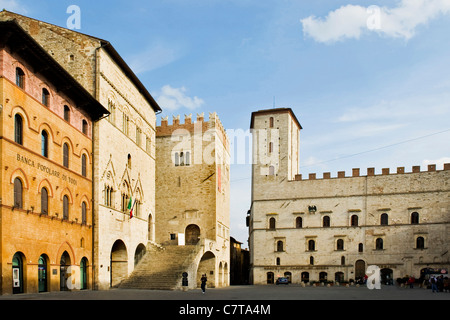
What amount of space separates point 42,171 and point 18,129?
2544 mm

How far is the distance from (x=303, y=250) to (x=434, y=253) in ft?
45.1

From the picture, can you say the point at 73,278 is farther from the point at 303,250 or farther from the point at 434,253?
the point at 434,253

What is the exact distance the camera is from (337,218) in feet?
183

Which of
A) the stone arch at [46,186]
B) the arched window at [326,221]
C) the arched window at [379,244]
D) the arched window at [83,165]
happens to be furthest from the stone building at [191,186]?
the stone arch at [46,186]

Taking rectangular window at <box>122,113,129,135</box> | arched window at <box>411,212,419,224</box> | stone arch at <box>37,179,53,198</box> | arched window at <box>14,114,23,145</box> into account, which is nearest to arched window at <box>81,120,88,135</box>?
rectangular window at <box>122,113,129,135</box>

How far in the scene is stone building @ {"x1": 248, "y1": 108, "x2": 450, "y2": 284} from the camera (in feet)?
172

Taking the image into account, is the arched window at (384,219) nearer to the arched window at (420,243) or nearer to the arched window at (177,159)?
the arched window at (420,243)

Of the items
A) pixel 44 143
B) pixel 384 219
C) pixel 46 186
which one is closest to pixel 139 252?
pixel 46 186

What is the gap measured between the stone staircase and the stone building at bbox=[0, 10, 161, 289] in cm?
81

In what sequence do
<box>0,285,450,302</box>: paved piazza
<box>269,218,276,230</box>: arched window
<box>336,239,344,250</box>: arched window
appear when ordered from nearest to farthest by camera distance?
1. <box>0,285,450,302</box>: paved piazza
2. <box>336,239,344,250</box>: arched window
3. <box>269,218,276,230</box>: arched window

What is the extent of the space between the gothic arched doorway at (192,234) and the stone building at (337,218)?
16.2m

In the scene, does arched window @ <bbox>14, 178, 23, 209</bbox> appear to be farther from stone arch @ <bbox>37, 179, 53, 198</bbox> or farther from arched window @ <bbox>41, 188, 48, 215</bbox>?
arched window @ <bbox>41, 188, 48, 215</bbox>

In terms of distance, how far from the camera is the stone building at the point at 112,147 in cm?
3023

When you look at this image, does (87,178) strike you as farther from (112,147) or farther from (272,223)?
(272,223)
